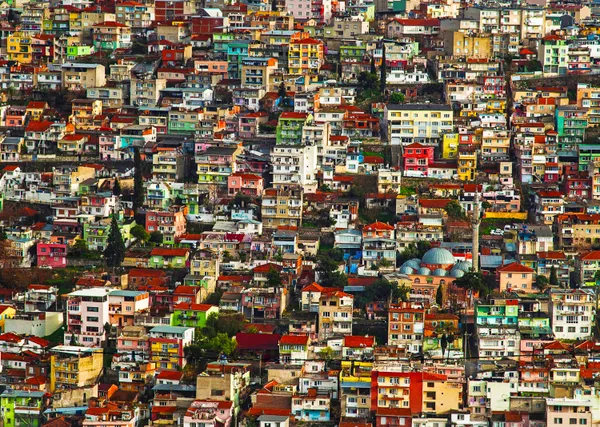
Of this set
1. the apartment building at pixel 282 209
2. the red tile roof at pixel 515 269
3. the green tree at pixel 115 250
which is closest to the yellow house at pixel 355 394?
the red tile roof at pixel 515 269

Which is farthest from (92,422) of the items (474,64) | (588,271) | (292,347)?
(474,64)

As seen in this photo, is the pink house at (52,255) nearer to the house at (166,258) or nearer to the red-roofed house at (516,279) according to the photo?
the house at (166,258)

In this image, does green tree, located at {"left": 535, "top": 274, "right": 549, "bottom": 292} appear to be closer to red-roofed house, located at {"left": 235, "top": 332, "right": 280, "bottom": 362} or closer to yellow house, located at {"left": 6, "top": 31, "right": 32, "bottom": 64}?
red-roofed house, located at {"left": 235, "top": 332, "right": 280, "bottom": 362}

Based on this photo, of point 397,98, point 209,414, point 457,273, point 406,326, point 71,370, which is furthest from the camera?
point 397,98

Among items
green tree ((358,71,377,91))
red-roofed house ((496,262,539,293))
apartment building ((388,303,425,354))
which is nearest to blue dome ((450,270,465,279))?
red-roofed house ((496,262,539,293))

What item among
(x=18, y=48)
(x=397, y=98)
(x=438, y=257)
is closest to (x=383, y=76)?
(x=397, y=98)

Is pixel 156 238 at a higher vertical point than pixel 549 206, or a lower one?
lower

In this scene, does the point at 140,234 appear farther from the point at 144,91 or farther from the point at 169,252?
the point at 144,91

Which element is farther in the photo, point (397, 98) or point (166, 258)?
point (397, 98)

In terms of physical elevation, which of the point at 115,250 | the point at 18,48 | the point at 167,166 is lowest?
the point at 115,250
